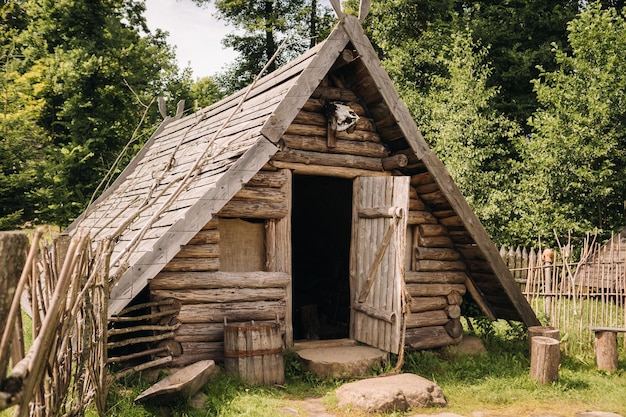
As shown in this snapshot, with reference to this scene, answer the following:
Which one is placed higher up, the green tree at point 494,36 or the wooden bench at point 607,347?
the green tree at point 494,36

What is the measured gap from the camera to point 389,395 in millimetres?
5633

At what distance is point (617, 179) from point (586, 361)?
27.5 feet

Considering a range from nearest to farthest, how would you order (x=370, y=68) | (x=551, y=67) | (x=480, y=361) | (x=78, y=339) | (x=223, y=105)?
1. (x=78, y=339)
2. (x=370, y=68)
3. (x=480, y=361)
4. (x=223, y=105)
5. (x=551, y=67)

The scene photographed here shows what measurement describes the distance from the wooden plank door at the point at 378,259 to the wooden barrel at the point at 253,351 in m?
1.50

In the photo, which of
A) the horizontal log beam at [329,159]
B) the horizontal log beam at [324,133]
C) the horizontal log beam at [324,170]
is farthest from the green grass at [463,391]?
the horizontal log beam at [324,133]

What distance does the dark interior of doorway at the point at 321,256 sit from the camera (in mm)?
10070

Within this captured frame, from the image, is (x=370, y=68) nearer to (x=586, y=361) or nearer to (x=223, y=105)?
(x=223, y=105)

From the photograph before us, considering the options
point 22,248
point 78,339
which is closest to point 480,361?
point 78,339

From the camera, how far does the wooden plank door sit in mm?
6820

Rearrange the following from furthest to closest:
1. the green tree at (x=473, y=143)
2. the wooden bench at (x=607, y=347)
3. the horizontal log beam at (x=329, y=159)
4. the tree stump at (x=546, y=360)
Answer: the green tree at (x=473, y=143)
the wooden bench at (x=607, y=347)
the horizontal log beam at (x=329, y=159)
the tree stump at (x=546, y=360)

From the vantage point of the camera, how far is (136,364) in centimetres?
655

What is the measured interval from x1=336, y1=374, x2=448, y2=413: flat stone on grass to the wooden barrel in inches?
35.5

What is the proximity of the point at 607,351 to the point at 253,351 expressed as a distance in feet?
16.3

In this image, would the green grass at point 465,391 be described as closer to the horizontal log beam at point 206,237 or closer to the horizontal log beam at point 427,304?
the horizontal log beam at point 427,304
